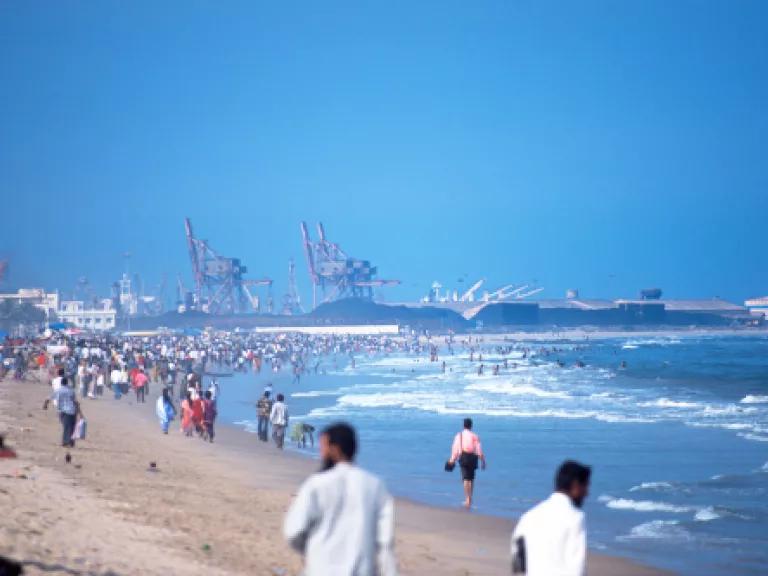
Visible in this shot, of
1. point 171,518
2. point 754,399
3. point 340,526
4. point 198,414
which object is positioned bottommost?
point 754,399

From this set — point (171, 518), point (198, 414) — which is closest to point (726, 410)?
point (198, 414)

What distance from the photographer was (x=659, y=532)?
10633mm

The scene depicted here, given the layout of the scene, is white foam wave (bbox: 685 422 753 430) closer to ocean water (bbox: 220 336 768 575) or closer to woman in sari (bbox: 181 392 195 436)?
ocean water (bbox: 220 336 768 575)

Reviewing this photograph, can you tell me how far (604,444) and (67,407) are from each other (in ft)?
31.6

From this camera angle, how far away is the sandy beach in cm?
706

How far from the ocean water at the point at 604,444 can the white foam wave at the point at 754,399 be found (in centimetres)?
9

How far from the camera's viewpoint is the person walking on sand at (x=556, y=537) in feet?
12.8

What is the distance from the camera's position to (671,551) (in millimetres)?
9797

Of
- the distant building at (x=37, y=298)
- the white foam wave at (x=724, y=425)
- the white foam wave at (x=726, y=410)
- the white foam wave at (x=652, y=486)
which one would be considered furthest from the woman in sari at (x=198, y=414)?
the distant building at (x=37, y=298)

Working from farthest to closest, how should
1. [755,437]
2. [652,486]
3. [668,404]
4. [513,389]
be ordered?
[513,389] → [668,404] → [755,437] → [652,486]

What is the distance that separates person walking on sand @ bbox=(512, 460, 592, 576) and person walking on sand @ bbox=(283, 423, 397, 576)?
1.80ft

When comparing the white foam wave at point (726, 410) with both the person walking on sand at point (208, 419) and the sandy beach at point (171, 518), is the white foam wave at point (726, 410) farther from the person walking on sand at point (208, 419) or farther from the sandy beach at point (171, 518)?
the sandy beach at point (171, 518)

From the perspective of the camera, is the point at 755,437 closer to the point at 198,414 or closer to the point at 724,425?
the point at 724,425

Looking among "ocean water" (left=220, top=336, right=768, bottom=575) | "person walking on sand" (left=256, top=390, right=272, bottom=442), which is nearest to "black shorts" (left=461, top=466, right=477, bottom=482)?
"ocean water" (left=220, top=336, right=768, bottom=575)
